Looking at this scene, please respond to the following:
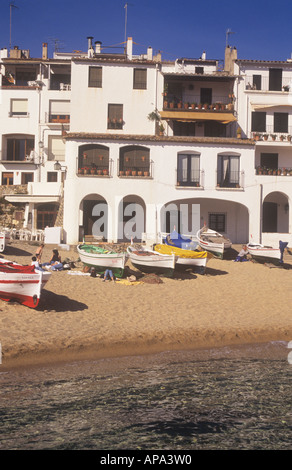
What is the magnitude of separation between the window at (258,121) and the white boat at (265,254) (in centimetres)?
1258

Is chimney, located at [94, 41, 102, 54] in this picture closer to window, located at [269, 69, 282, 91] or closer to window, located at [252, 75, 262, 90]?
window, located at [252, 75, 262, 90]

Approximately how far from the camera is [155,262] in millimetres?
23859

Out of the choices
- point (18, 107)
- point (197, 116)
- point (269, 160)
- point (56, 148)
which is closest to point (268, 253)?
point (269, 160)

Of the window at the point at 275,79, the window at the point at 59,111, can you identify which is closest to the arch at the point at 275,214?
the window at the point at 275,79

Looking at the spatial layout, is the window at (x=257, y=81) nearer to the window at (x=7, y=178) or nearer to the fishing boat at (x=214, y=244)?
the fishing boat at (x=214, y=244)

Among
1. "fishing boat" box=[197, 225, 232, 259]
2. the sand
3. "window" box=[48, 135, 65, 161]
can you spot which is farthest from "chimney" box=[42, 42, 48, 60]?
the sand

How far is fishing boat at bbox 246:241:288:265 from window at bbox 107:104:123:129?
1397cm

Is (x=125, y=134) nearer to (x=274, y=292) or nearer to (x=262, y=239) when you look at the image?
(x=262, y=239)

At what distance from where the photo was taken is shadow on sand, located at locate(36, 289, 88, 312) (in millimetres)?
17891

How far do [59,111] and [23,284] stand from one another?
106 ft

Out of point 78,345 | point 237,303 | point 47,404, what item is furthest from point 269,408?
point 237,303

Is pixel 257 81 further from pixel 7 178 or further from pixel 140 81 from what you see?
pixel 7 178

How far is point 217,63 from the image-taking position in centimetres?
4272

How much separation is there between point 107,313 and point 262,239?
18.7 meters
